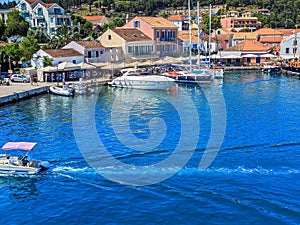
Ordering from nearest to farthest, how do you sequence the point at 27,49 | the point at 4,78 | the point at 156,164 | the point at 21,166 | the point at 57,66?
the point at 21,166
the point at 156,164
the point at 4,78
the point at 57,66
the point at 27,49

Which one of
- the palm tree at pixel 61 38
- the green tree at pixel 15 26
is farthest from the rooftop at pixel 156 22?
→ the green tree at pixel 15 26

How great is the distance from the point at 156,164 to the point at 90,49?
4302cm

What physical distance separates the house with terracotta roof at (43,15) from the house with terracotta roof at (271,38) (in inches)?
1701

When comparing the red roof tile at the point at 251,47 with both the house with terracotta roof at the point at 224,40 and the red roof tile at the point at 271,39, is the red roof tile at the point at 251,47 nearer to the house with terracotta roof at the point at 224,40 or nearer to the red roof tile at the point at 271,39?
the red roof tile at the point at 271,39

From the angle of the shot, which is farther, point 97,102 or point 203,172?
point 97,102

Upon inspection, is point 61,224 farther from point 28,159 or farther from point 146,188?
point 28,159

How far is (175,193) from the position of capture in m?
20.8

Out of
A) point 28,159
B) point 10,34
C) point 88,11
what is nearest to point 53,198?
point 28,159

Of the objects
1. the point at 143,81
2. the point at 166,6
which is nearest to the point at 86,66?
the point at 143,81

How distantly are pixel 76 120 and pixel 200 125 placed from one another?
10.8 meters

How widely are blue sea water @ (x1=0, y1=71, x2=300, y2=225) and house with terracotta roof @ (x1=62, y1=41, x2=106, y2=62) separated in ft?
69.8

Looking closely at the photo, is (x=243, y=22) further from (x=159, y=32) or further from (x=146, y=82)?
(x=146, y=82)

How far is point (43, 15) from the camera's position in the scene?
284ft

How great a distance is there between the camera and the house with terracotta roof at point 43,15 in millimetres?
86062
